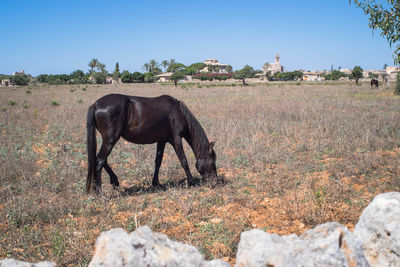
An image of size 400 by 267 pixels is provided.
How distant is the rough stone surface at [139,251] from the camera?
1.75m

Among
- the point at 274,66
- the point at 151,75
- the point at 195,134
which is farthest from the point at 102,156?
the point at 274,66

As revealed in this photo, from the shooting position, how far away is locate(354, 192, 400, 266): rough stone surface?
2.36m

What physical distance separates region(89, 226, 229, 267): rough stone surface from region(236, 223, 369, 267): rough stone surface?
34cm

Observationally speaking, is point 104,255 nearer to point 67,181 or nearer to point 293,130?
point 67,181

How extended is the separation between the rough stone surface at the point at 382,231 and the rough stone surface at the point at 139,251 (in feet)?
4.57

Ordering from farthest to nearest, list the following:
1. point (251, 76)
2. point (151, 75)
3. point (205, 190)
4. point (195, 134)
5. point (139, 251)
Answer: point (151, 75) < point (251, 76) < point (195, 134) < point (205, 190) < point (139, 251)

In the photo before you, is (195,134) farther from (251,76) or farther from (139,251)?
(251,76)

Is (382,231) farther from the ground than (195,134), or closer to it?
closer to it

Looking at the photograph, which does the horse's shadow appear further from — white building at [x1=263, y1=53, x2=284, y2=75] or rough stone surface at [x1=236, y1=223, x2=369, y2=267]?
white building at [x1=263, y1=53, x2=284, y2=75]

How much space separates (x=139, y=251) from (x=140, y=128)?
4538mm

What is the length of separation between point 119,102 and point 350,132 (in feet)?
25.4

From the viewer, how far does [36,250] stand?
3.80 metres

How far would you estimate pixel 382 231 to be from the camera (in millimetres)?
2416

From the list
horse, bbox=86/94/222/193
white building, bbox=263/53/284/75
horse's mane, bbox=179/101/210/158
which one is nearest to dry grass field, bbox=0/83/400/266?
horse, bbox=86/94/222/193
